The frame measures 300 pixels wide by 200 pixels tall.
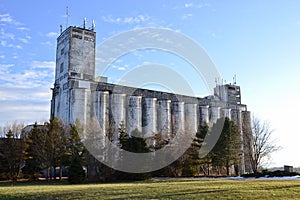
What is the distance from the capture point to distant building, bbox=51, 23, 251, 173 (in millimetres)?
45688

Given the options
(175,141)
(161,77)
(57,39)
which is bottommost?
(175,141)

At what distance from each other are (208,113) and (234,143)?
75.1ft

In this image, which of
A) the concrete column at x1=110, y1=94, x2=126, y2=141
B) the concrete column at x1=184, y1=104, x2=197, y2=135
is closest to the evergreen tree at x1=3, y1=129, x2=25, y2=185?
the concrete column at x1=110, y1=94, x2=126, y2=141

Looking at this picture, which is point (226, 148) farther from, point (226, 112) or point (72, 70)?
point (226, 112)

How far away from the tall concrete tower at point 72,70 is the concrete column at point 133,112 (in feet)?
22.7

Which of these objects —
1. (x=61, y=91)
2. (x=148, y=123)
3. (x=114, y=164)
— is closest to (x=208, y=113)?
(x=148, y=123)

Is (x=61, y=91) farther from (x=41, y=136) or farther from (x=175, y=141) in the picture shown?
(x=175, y=141)

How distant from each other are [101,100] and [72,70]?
6.21 meters

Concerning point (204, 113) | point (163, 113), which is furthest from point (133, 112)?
point (204, 113)

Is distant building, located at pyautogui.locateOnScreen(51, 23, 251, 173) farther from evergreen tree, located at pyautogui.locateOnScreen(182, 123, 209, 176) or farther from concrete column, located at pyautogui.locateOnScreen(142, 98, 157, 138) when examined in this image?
evergreen tree, located at pyautogui.locateOnScreen(182, 123, 209, 176)

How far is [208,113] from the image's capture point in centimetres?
6006

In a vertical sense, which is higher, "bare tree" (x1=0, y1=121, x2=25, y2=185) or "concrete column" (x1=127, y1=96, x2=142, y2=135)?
"concrete column" (x1=127, y1=96, x2=142, y2=135)

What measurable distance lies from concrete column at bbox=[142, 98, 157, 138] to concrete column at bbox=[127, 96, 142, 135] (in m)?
1.42

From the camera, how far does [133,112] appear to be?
5009 centimetres
